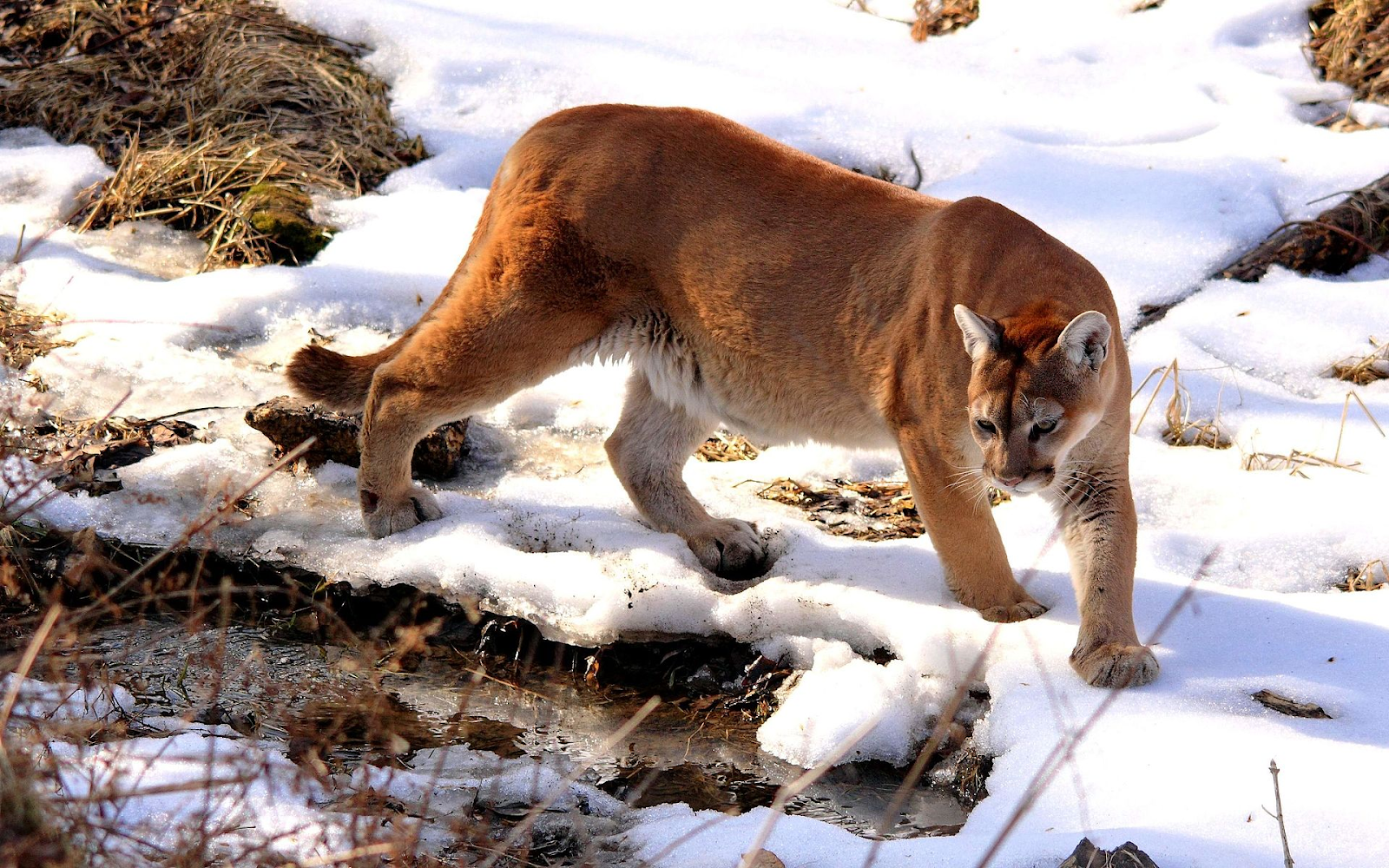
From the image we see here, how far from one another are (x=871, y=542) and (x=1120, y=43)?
169 inches

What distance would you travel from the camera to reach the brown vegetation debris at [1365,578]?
416cm

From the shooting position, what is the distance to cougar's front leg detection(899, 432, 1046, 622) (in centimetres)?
400

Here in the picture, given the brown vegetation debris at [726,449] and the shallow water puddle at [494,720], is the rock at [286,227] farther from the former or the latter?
the shallow water puddle at [494,720]

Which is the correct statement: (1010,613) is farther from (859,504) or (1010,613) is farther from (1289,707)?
(859,504)

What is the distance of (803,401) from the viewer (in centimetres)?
447

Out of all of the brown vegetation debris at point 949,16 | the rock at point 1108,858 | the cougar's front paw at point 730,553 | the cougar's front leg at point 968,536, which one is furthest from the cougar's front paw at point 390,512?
the brown vegetation debris at point 949,16

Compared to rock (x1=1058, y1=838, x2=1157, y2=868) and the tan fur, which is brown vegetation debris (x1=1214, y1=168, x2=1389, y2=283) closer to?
the tan fur

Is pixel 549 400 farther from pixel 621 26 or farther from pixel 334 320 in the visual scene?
pixel 621 26

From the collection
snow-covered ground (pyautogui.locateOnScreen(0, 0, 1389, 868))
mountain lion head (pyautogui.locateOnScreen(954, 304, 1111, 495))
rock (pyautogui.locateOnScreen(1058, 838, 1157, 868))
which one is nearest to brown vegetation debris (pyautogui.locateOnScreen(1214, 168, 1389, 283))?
snow-covered ground (pyautogui.locateOnScreen(0, 0, 1389, 868))

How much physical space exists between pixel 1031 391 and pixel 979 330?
0.73ft

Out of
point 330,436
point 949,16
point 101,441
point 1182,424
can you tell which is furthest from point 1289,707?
point 949,16

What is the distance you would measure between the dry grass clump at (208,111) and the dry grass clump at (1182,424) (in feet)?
13.5

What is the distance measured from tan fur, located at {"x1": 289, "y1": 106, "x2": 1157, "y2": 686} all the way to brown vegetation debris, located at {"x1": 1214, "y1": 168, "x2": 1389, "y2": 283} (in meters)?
2.36

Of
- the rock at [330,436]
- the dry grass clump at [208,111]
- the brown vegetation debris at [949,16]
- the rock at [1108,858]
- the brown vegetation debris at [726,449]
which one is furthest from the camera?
the brown vegetation debris at [949,16]
